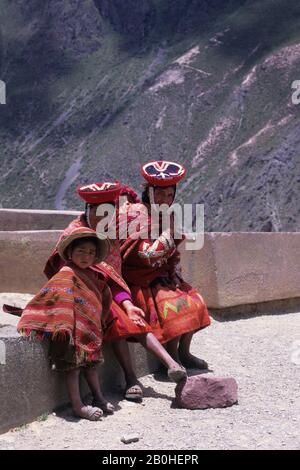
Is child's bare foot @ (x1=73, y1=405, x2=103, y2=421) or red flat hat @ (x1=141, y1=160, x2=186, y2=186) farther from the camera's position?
red flat hat @ (x1=141, y1=160, x2=186, y2=186)

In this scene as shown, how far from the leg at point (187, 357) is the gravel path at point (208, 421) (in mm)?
119


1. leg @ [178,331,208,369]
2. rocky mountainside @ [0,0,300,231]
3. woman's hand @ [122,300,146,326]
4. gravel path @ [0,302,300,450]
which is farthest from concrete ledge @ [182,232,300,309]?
rocky mountainside @ [0,0,300,231]

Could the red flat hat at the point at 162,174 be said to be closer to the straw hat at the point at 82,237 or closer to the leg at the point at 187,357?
the straw hat at the point at 82,237

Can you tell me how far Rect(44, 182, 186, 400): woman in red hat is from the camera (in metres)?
3.89

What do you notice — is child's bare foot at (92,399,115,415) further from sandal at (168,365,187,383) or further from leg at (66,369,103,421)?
sandal at (168,365,187,383)

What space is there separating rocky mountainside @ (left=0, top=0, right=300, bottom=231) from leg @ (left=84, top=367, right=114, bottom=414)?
15.7 meters

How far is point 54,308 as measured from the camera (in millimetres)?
3533

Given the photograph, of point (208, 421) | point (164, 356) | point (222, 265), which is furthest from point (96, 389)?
point (222, 265)

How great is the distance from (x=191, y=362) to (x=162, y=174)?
1.08 metres

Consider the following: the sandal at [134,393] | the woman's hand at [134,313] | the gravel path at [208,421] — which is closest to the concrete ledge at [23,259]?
the gravel path at [208,421]

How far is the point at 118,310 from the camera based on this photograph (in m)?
3.95

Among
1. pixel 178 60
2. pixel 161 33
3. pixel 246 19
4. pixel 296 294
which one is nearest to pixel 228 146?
pixel 178 60

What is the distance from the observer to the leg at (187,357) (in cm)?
450
